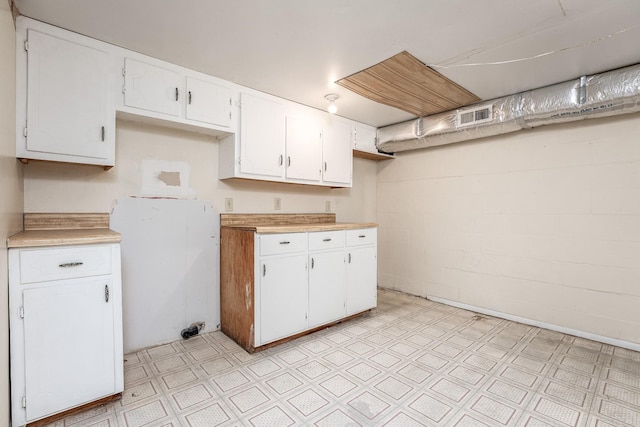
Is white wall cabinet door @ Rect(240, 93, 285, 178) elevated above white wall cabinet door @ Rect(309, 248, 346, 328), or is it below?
above

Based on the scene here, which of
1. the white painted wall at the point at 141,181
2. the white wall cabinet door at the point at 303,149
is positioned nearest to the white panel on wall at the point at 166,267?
the white painted wall at the point at 141,181

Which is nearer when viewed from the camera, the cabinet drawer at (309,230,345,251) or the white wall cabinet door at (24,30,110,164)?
the white wall cabinet door at (24,30,110,164)

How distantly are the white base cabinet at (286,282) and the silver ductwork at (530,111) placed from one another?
1.40 meters

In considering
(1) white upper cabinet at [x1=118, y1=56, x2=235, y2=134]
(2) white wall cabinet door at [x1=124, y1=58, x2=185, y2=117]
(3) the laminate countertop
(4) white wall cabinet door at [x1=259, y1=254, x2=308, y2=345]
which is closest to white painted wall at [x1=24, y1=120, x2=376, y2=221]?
(1) white upper cabinet at [x1=118, y1=56, x2=235, y2=134]

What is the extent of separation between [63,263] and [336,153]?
8.30 feet

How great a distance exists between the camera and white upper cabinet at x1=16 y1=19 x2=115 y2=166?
5.44 feet

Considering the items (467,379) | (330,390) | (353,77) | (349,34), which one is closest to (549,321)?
(467,379)

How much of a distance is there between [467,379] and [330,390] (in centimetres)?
91

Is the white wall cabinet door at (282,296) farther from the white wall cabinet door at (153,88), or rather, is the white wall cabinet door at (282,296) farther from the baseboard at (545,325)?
the baseboard at (545,325)

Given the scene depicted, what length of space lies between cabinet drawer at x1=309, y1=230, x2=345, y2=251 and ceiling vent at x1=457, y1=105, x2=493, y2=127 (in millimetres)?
1680

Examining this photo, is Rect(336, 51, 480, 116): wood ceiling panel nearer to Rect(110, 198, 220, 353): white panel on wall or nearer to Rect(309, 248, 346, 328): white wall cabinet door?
Rect(309, 248, 346, 328): white wall cabinet door

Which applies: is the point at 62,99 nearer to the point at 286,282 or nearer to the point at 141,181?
the point at 141,181

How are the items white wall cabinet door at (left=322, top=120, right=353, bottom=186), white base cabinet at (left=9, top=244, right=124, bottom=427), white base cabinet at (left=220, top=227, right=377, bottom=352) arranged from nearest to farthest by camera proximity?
white base cabinet at (left=9, top=244, right=124, bottom=427)
white base cabinet at (left=220, top=227, right=377, bottom=352)
white wall cabinet door at (left=322, top=120, right=353, bottom=186)

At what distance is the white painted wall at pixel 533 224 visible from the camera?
7.80 ft
